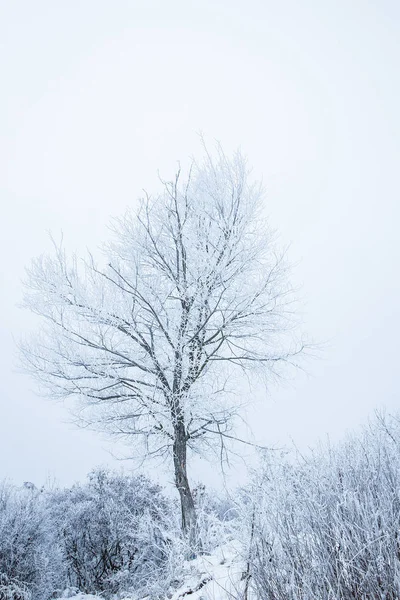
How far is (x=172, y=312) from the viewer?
6098 mm

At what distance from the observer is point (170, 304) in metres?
6.66

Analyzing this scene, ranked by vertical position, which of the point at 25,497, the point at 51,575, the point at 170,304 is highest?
the point at 170,304

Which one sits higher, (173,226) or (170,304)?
(173,226)

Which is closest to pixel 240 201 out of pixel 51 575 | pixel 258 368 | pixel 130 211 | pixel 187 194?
pixel 187 194

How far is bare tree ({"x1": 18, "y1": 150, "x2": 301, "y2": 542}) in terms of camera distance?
18.5ft

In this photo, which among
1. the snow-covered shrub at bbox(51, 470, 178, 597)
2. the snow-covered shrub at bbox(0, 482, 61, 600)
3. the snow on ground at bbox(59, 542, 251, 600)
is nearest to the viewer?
the snow on ground at bbox(59, 542, 251, 600)

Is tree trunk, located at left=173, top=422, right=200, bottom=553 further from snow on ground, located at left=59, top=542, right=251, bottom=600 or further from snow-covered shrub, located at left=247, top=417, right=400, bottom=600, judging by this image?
snow-covered shrub, located at left=247, top=417, right=400, bottom=600

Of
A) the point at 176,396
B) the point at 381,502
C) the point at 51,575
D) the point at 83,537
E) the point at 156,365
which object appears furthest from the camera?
the point at 83,537

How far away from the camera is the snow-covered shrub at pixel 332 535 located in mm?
1534

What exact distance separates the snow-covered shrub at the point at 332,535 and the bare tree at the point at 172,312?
10.2 ft

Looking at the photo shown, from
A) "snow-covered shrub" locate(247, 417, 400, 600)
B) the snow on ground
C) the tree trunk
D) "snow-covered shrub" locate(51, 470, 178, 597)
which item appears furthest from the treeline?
"snow-covered shrub" locate(51, 470, 178, 597)

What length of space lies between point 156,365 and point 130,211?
283 centimetres

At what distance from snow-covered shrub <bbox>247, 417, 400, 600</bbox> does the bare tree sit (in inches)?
122

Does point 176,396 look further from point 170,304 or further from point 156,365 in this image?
point 170,304
